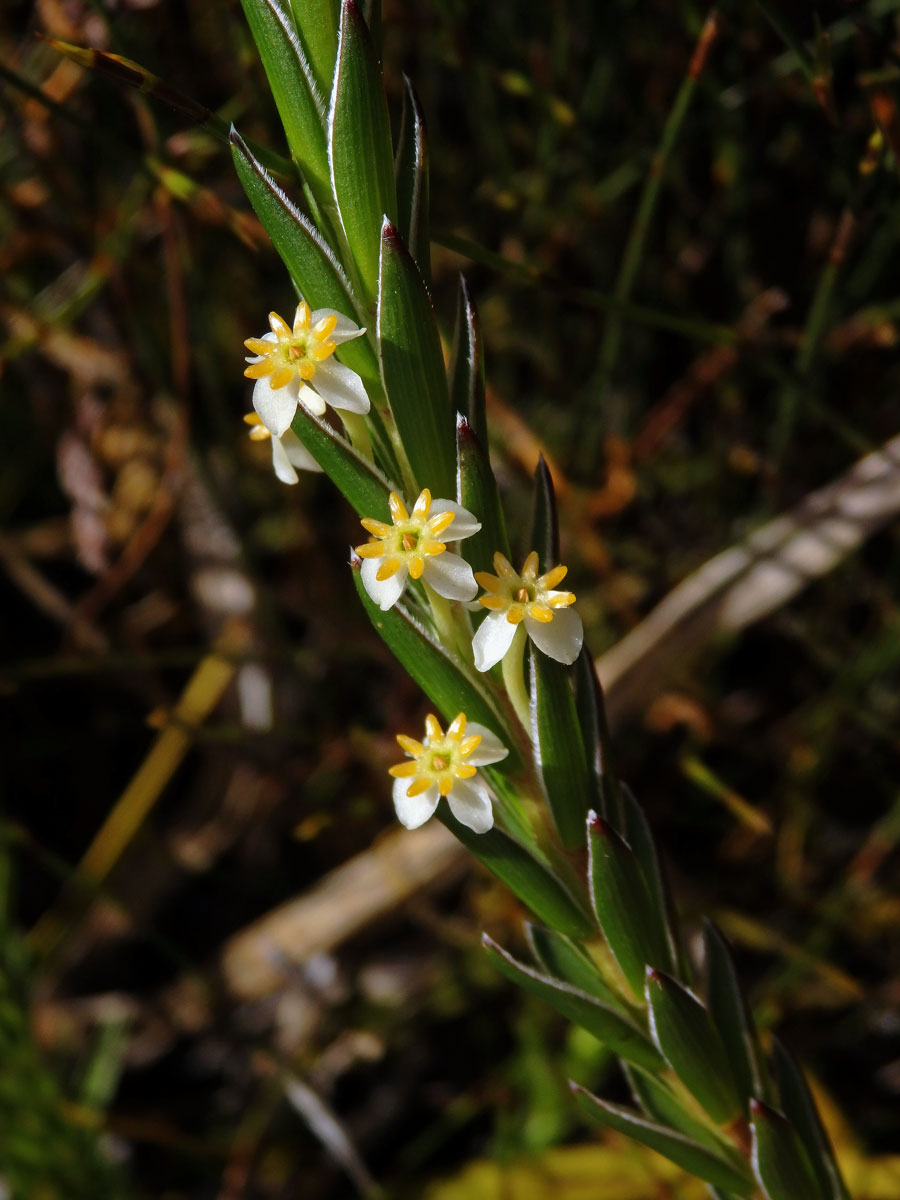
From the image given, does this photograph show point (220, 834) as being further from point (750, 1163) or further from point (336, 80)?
point (336, 80)

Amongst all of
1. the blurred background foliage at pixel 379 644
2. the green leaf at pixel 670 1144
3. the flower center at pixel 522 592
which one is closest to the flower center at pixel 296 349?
the flower center at pixel 522 592

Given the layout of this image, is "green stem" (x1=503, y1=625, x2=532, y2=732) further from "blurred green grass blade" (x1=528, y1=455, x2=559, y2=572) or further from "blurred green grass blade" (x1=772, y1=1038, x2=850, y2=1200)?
"blurred green grass blade" (x1=772, y1=1038, x2=850, y2=1200)

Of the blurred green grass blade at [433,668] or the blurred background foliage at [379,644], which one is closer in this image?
the blurred green grass blade at [433,668]

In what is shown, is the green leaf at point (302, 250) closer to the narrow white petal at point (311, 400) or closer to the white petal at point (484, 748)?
the narrow white petal at point (311, 400)

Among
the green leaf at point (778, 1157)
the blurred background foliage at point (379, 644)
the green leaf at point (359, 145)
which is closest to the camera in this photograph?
the green leaf at point (359, 145)

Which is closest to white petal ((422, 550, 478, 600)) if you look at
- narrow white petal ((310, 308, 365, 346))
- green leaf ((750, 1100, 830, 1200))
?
narrow white petal ((310, 308, 365, 346))

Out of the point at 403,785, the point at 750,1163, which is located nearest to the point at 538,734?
the point at 403,785

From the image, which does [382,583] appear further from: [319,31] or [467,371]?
[319,31]
